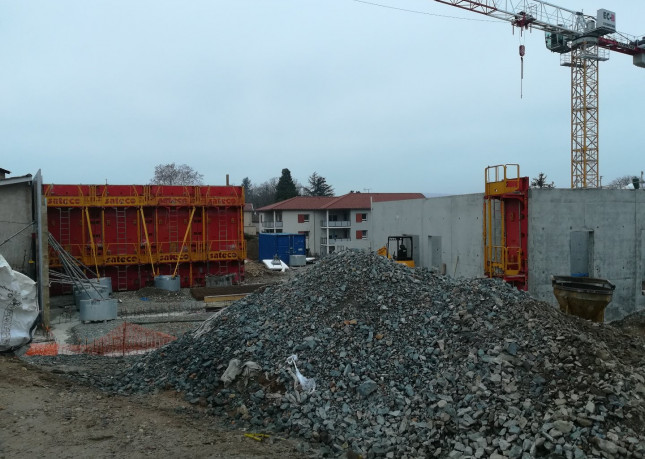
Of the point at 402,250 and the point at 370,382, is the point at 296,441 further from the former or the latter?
the point at 402,250

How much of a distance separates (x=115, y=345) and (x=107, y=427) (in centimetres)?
773

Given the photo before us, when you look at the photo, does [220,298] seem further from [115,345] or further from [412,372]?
[412,372]

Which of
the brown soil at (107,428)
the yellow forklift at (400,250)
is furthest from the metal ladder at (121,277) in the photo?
the brown soil at (107,428)

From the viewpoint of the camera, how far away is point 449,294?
32.5ft

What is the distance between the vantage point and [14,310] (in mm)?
10281

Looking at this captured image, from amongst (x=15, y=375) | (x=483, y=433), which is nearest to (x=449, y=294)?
(x=483, y=433)

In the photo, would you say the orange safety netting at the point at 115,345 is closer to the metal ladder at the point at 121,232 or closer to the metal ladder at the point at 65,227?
the metal ladder at the point at 121,232

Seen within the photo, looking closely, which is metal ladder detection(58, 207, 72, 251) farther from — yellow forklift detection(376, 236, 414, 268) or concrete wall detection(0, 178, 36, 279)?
yellow forklift detection(376, 236, 414, 268)

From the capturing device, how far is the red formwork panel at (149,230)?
79.1 ft

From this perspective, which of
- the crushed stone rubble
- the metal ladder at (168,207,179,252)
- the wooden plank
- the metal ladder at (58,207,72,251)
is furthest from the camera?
the metal ladder at (168,207,179,252)

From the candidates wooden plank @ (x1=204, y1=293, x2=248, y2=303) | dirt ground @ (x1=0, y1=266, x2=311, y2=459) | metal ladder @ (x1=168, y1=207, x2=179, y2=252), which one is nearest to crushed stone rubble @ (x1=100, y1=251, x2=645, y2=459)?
dirt ground @ (x1=0, y1=266, x2=311, y2=459)

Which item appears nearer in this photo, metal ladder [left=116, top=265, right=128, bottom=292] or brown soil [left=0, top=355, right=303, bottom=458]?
brown soil [left=0, top=355, right=303, bottom=458]

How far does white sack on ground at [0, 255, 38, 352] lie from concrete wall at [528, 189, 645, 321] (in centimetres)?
1449

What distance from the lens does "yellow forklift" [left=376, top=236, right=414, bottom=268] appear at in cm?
2137
